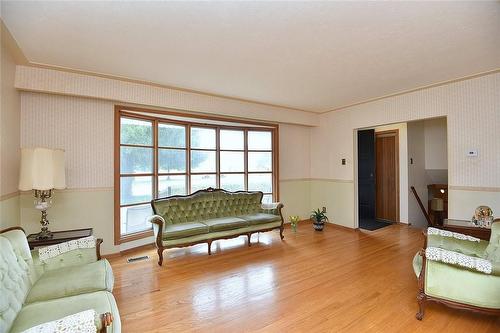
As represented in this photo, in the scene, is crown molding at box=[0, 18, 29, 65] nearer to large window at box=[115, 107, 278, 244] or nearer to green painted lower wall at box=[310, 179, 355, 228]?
large window at box=[115, 107, 278, 244]

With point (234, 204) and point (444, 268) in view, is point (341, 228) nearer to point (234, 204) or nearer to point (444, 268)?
point (234, 204)

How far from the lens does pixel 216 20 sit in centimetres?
215

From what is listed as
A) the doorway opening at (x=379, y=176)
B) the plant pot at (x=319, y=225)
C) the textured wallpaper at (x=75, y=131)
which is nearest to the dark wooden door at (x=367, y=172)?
the doorway opening at (x=379, y=176)

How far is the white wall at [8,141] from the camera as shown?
2.49 metres

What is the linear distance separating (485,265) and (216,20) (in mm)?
3060

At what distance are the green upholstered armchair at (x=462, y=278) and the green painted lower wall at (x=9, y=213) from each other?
4.16m

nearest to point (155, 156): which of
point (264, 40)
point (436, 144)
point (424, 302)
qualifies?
point (264, 40)

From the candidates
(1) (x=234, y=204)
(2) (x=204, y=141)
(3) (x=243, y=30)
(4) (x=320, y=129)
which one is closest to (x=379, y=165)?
(4) (x=320, y=129)

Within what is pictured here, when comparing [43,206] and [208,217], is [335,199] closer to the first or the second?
[208,217]

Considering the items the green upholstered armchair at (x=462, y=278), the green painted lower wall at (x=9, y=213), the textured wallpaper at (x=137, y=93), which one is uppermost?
the textured wallpaper at (x=137, y=93)

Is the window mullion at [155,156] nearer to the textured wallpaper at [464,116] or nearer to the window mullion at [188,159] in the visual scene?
the window mullion at [188,159]

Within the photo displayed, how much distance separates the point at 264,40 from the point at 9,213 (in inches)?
133

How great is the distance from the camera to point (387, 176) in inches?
242

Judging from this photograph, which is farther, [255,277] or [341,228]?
[341,228]
